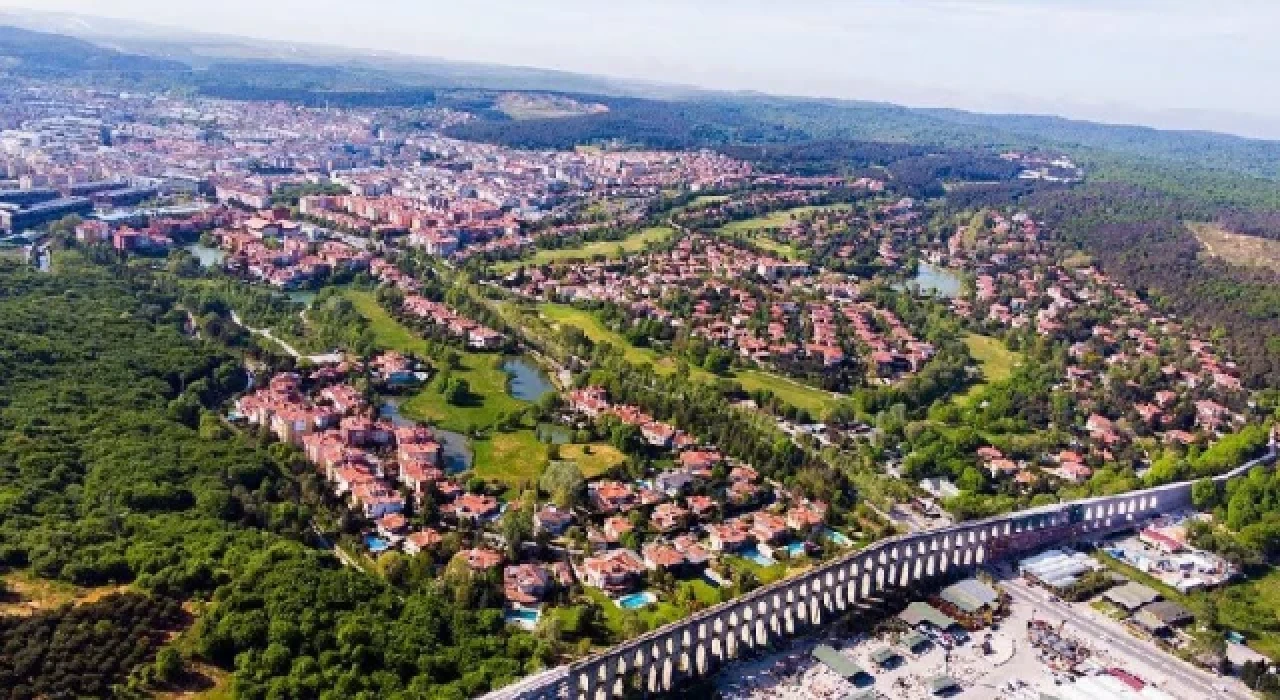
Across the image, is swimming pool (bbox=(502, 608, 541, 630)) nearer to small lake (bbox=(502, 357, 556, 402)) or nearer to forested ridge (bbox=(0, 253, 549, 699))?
forested ridge (bbox=(0, 253, 549, 699))

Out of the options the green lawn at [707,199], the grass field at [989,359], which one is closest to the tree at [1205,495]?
the grass field at [989,359]

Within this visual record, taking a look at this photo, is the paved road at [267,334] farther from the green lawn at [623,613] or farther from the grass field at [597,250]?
the green lawn at [623,613]

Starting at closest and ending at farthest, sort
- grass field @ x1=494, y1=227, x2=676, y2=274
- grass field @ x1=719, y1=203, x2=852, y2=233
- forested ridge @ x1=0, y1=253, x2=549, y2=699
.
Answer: forested ridge @ x1=0, y1=253, x2=549, y2=699, grass field @ x1=494, y1=227, x2=676, y2=274, grass field @ x1=719, y1=203, x2=852, y2=233

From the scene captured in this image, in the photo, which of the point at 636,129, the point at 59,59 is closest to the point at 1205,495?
the point at 636,129

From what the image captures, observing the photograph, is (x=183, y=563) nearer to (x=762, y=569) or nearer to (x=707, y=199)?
(x=762, y=569)

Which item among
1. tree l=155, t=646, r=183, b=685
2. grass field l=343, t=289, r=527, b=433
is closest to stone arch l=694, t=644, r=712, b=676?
tree l=155, t=646, r=183, b=685
